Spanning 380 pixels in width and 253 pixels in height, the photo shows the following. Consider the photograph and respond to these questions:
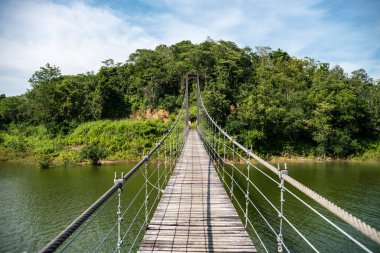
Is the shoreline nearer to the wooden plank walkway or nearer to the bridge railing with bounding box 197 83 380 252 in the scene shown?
the bridge railing with bounding box 197 83 380 252

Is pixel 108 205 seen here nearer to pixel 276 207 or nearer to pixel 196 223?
pixel 276 207

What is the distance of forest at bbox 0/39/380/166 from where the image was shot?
20.4 meters

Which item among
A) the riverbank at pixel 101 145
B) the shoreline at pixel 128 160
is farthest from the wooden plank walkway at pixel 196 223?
the riverbank at pixel 101 145

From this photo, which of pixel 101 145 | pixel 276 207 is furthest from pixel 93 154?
pixel 276 207

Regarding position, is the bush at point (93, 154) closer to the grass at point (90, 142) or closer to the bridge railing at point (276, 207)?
the grass at point (90, 142)

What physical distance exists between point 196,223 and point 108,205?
625 cm

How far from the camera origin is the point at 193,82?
1032 inches

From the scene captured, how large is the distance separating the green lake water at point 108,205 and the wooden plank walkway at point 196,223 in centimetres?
74

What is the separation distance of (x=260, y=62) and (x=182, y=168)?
84.5ft

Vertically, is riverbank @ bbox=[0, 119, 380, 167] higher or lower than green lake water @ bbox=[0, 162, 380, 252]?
higher

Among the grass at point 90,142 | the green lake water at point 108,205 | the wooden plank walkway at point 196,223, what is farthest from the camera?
the grass at point 90,142

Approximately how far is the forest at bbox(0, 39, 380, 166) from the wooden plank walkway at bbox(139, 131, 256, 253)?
15285 millimetres

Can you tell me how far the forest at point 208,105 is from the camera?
2044cm

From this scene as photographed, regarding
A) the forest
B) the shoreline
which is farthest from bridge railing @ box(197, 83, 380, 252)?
the forest
